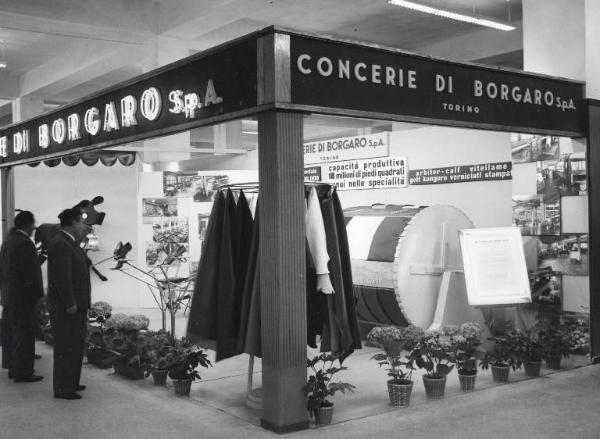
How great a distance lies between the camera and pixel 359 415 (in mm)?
5160

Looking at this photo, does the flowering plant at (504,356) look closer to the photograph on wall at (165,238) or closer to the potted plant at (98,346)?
the potted plant at (98,346)

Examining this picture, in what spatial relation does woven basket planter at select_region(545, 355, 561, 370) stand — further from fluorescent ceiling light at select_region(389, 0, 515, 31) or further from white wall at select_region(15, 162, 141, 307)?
white wall at select_region(15, 162, 141, 307)

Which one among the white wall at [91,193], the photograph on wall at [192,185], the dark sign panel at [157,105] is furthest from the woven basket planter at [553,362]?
the white wall at [91,193]

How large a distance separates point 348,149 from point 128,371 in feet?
18.5

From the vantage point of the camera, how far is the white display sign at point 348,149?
10523 mm

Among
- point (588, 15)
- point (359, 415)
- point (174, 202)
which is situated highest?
point (588, 15)

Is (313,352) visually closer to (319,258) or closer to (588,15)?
(319,258)

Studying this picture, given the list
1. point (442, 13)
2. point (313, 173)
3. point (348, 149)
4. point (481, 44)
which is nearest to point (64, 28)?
point (313, 173)

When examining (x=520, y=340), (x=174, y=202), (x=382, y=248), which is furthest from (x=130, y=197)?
(x=520, y=340)

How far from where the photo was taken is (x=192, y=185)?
11.7m

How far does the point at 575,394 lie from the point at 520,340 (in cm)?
76

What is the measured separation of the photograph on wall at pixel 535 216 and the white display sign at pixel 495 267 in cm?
44

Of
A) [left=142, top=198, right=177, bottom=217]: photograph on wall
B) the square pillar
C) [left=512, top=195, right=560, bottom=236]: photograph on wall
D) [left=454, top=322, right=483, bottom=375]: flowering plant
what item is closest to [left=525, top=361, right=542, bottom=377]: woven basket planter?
[left=454, top=322, right=483, bottom=375]: flowering plant

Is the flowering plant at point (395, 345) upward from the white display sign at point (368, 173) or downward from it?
downward
